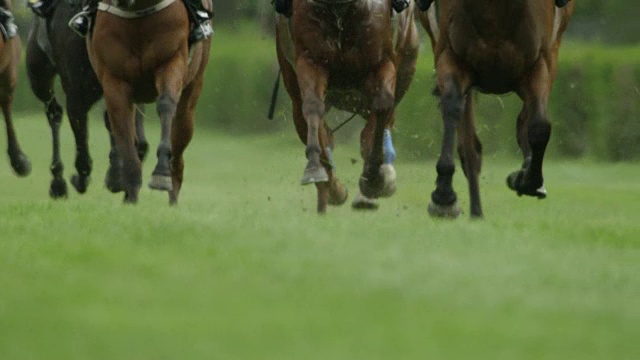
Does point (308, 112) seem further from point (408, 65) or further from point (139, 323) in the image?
point (139, 323)

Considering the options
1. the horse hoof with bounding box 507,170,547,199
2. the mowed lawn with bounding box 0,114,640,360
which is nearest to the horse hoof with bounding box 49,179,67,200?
the mowed lawn with bounding box 0,114,640,360

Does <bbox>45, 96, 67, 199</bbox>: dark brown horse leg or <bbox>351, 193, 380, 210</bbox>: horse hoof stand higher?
<bbox>351, 193, 380, 210</bbox>: horse hoof

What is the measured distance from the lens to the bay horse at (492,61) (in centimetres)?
1099

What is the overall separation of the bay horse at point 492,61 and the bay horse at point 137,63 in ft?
5.83

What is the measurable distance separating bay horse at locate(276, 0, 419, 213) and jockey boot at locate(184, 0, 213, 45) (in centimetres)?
61

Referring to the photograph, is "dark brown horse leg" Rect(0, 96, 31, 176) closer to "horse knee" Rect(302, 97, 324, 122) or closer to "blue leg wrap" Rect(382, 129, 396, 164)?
"blue leg wrap" Rect(382, 129, 396, 164)

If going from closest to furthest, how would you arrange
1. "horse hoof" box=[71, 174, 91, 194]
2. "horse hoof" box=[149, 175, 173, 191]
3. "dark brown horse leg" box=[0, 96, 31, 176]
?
"horse hoof" box=[149, 175, 173, 191] → "horse hoof" box=[71, 174, 91, 194] → "dark brown horse leg" box=[0, 96, 31, 176]

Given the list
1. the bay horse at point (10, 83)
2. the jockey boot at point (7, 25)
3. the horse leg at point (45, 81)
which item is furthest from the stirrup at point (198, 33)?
the horse leg at point (45, 81)

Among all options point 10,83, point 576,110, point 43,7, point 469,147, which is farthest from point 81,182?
point 576,110

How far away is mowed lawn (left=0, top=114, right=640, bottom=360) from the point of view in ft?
20.3

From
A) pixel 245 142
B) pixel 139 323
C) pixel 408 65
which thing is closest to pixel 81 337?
pixel 139 323

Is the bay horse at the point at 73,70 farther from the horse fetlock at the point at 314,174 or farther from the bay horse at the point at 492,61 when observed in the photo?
the bay horse at the point at 492,61

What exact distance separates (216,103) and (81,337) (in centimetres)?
2368

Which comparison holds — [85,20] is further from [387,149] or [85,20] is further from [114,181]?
[387,149]
